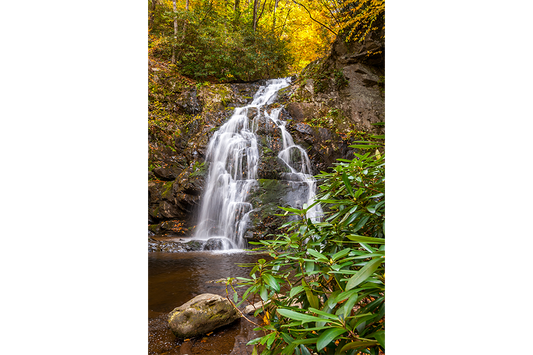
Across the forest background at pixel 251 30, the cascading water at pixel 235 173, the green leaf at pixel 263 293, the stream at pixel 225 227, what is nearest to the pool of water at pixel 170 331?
the stream at pixel 225 227

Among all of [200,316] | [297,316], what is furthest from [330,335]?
[200,316]

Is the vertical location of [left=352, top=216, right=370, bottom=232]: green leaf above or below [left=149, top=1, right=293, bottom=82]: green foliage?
below

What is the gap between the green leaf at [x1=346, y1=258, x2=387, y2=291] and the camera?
60cm

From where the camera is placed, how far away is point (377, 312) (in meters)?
0.69

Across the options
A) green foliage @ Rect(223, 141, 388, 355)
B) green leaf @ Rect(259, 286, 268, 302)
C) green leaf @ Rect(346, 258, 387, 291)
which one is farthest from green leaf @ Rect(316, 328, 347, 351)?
green leaf @ Rect(259, 286, 268, 302)

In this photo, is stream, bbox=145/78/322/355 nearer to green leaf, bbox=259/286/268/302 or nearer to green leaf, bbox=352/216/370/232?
green leaf, bbox=259/286/268/302

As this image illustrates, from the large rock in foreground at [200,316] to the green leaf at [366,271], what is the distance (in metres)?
1.56

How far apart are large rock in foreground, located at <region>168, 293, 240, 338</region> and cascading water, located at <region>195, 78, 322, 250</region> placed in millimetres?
2821
